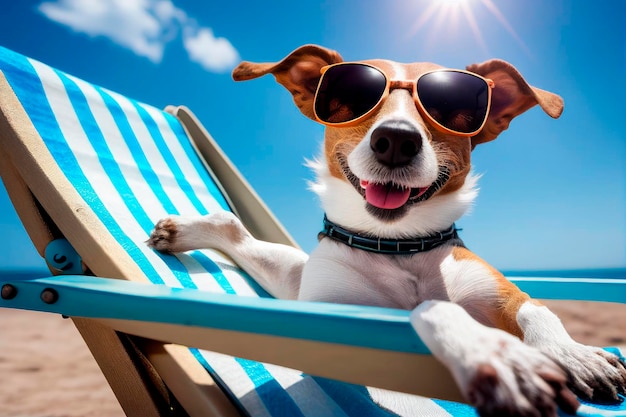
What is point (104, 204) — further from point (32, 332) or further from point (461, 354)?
point (32, 332)

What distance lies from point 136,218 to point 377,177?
115 centimetres

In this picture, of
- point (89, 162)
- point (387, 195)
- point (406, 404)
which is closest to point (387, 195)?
point (387, 195)

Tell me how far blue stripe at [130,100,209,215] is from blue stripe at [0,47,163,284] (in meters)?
0.76

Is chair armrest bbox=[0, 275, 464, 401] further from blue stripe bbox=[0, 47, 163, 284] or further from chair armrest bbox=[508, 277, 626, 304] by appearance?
chair armrest bbox=[508, 277, 626, 304]

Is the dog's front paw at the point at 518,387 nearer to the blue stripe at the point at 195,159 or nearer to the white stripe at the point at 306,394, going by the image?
the white stripe at the point at 306,394

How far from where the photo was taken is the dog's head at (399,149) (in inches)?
57.7

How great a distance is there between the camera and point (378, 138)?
1437mm

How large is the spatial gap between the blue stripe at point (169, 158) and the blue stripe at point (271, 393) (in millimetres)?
1307

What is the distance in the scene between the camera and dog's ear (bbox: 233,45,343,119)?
1.79 m

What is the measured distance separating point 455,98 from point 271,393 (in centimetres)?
124

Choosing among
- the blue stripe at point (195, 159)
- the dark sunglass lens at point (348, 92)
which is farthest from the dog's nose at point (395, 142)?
the blue stripe at point (195, 159)

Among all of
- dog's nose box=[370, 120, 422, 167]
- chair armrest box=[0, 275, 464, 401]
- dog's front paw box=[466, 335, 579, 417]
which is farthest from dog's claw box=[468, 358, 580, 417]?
dog's nose box=[370, 120, 422, 167]

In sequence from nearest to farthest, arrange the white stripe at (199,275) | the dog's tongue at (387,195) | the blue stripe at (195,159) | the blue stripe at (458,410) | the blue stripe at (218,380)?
the blue stripe at (218,380)
the blue stripe at (458,410)
the dog's tongue at (387,195)
the white stripe at (199,275)
the blue stripe at (195,159)

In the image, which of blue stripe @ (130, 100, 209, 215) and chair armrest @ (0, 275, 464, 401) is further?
blue stripe @ (130, 100, 209, 215)
